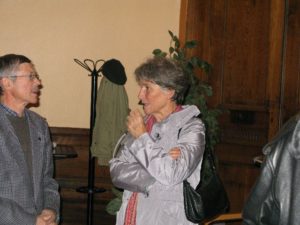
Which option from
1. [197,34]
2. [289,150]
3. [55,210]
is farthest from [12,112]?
[197,34]

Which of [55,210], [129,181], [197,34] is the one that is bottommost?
[55,210]

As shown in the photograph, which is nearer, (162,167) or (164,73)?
(162,167)

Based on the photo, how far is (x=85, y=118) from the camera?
458cm

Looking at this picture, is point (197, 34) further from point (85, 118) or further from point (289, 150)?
point (289, 150)

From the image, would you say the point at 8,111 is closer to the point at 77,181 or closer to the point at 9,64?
the point at 9,64

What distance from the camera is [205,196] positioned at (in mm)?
1952

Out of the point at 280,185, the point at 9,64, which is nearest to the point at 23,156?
the point at 9,64

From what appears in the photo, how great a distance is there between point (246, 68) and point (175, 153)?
239 cm

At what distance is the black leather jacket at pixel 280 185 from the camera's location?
1021 millimetres

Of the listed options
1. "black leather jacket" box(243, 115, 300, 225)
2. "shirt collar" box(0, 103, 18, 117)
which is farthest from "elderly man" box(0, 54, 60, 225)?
"black leather jacket" box(243, 115, 300, 225)

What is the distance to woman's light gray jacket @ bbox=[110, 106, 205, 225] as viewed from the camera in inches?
73.0

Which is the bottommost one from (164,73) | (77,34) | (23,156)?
(23,156)

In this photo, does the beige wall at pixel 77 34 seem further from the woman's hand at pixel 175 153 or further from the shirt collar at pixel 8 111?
the woman's hand at pixel 175 153

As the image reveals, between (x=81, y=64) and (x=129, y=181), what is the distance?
2.59m
